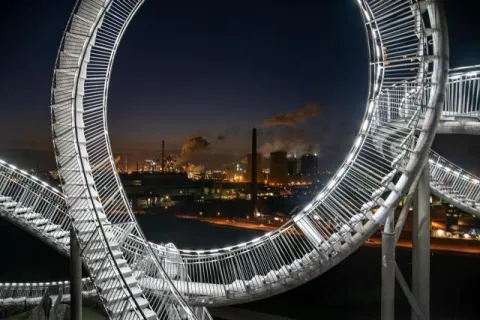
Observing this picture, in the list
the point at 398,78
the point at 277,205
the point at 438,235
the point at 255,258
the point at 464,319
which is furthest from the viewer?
the point at 277,205

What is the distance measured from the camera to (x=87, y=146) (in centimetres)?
1338

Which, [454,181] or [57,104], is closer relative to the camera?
[57,104]

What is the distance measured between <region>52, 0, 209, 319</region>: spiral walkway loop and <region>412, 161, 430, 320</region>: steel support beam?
6344 millimetres

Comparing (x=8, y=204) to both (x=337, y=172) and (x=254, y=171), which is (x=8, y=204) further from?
(x=254, y=171)

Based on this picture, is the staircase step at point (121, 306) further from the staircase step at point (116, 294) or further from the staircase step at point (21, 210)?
the staircase step at point (21, 210)

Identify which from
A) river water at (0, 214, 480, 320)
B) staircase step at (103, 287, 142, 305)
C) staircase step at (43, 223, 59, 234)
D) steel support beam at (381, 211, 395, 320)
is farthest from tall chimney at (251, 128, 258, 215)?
staircase step at (103, 287, 142, 305)

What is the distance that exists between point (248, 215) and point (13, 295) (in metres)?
51.4

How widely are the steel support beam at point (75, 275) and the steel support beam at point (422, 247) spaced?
9.21m

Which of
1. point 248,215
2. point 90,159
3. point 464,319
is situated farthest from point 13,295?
point 248,215

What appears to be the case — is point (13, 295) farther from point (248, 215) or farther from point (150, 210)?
point (248, 215)

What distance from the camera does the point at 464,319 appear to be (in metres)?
29.0

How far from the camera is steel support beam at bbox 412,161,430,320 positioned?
13062 mm

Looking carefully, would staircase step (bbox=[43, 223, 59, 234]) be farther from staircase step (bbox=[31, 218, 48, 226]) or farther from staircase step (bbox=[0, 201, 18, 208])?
staircase step (bbox=[0, 201, 18, 208])

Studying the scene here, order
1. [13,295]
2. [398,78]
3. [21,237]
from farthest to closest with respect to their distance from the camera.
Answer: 1. [21,237]
2. [13,295]
3. [398,78]
